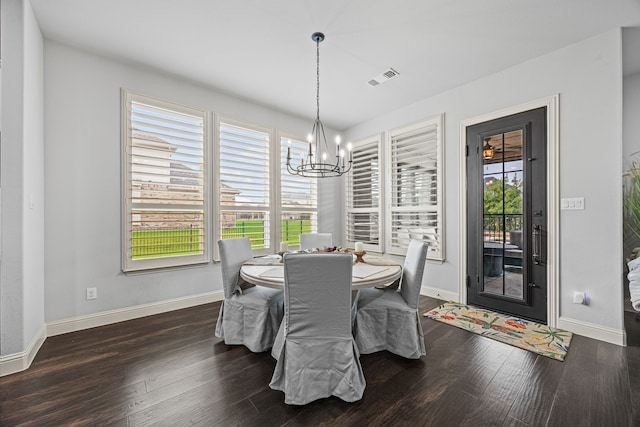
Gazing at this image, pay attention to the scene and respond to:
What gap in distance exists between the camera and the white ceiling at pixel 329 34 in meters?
2.19

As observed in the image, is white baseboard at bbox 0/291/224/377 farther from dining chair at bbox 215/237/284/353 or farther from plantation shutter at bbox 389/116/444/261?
plantation shutter at bbox 389/116/444/261

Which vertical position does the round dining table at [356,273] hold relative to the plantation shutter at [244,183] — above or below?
below

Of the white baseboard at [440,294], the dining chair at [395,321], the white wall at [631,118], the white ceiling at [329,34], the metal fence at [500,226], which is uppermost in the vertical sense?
the white ceiling at [329,34]

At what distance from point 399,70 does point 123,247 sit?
366 centimetres

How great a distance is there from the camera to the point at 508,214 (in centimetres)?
311

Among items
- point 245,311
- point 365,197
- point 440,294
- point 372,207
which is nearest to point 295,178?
point 365,197

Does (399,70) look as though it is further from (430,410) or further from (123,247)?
(123,247)

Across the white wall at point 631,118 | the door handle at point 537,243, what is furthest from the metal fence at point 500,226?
the white wall at point 631,118

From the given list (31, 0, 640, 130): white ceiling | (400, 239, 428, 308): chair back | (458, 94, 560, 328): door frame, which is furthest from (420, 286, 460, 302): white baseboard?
(31, 0, 640, 130): white ceiling

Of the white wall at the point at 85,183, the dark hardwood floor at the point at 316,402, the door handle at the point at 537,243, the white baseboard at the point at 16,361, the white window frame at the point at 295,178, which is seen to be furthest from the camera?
the white window frame at the point at 295,178

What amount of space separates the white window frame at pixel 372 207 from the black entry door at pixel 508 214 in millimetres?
1349

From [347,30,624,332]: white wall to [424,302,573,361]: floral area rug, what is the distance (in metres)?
0.33

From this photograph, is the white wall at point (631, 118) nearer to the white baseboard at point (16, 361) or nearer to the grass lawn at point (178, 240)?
the grass lawn at point (178, 240)

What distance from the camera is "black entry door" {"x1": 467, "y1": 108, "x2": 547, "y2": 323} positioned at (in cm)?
289
